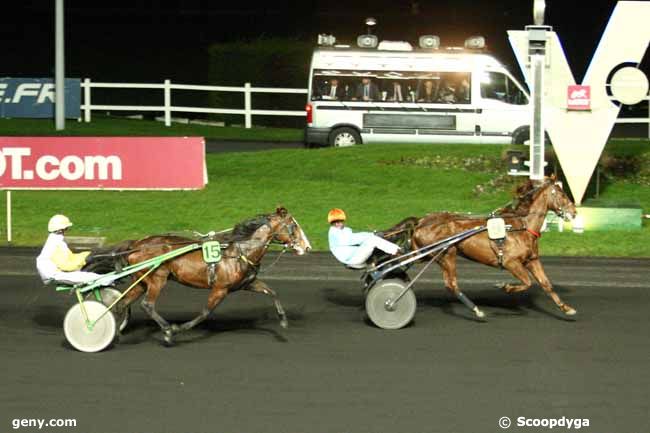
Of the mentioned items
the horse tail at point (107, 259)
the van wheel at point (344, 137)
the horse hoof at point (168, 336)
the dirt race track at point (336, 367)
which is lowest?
the dirt race track at point (336, 367)

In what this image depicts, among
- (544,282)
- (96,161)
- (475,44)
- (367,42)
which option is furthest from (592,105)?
(96,161)

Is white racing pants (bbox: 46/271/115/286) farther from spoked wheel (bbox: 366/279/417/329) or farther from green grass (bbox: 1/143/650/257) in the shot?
green grass (bbox: 1/143/650/257)

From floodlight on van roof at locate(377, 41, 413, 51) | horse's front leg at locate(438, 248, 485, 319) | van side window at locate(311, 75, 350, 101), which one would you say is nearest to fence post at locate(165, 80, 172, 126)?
van side window at locate(311, 75, 350, 101)

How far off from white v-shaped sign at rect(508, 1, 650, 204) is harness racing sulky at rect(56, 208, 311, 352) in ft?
31.9

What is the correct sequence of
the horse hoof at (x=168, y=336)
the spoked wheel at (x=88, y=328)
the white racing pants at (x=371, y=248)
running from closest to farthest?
the spoked wheel at (x=88, y=328)
the horse hoof at (x=168, y=336)
the white racing pants at (x=371, y=248)

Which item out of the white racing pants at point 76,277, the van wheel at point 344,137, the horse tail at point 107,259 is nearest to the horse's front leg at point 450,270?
the horse tail at point 107,259

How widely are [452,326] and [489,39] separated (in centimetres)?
3252

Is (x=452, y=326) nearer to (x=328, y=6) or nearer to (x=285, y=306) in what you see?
(x=285, y=306)

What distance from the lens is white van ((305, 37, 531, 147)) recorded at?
1057 inches

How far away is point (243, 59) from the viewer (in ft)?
114

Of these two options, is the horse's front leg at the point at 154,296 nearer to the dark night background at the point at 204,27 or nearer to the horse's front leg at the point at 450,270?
the horse's front leg at the point at 450,270

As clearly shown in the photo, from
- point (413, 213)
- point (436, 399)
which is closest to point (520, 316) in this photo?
point (436, 399)

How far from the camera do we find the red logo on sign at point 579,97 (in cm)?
2047

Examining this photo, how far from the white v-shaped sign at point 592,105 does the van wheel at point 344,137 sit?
766 cm
